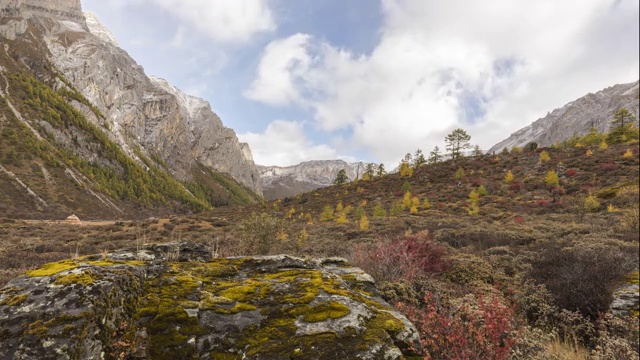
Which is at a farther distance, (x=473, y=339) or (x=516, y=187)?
(x=516, y=187)

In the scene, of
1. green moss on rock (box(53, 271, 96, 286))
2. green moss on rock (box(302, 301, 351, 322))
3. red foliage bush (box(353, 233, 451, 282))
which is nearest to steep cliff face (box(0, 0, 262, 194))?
red foliage bush (box(353, 233, 451, 282))

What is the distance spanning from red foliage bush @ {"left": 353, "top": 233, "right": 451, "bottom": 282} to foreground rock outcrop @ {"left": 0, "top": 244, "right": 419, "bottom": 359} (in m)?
3.20

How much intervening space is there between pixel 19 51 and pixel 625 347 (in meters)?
172

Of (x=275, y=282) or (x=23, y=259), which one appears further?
(x=23, y=259)

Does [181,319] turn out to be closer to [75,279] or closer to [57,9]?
[75,279]

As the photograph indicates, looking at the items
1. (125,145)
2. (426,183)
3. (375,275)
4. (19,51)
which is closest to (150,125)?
(125,145)

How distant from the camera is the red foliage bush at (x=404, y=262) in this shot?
7.41 metres

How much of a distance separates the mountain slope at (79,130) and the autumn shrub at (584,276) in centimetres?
6797

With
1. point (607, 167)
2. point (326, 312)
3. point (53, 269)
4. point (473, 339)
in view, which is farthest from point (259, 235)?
point (607, 167)

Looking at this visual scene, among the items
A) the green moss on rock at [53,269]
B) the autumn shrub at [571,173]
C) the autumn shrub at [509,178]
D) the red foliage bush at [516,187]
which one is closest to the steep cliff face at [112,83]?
the autumn shrub at [509,178]

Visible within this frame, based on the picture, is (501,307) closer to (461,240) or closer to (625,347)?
(625,347)

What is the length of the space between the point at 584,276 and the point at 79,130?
5433 inches

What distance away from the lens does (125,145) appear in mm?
135875

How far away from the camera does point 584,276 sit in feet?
21.9
